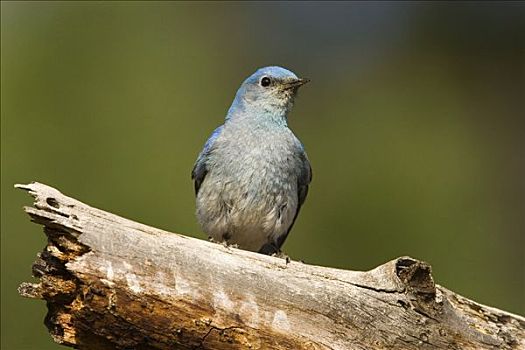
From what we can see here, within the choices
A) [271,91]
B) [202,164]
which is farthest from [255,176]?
[271,91]

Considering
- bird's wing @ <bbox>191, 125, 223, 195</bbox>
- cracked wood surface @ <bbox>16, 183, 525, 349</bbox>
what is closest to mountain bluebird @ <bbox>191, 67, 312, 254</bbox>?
bird's wing @ <bbox>191, 125, 223, 195</bbox>

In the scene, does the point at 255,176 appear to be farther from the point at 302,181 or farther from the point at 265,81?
the point at 265,81

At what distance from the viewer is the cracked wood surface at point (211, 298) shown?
4.61 meters

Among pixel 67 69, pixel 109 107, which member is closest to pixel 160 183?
pixel 109 107

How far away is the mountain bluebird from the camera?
6.46m

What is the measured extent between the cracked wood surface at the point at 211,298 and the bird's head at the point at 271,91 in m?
2.11

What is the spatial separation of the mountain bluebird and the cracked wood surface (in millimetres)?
1347

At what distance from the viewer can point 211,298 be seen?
4.79 meters

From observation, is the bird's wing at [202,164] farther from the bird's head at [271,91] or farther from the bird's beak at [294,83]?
the bird's beak at [294,83]

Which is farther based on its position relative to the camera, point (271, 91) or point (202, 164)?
point (271, 91)

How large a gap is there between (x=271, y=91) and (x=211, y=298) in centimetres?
262

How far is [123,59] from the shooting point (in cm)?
1043

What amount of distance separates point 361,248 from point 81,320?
4982 millimetres

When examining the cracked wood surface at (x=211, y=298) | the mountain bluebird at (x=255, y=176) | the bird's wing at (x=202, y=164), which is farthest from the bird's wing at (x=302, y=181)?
the cracked wood surface at (x=211, y=298)
